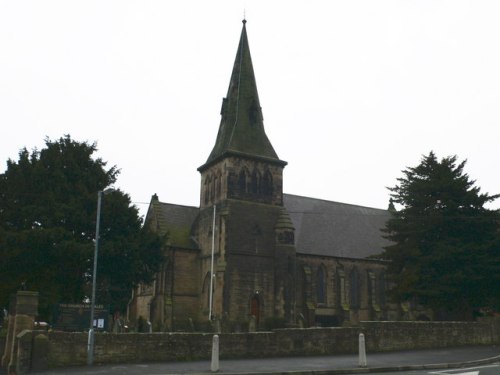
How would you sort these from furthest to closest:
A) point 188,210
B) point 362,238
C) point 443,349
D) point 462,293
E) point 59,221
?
point 362,238
point 188,210
point 462,293
point 59,221
point 443,349

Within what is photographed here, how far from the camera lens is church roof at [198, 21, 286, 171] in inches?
1789

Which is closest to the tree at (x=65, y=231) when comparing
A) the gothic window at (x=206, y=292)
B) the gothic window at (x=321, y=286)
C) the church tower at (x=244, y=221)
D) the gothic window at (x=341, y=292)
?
the church tower at (x=244, y=221)

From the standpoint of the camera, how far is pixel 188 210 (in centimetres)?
5041

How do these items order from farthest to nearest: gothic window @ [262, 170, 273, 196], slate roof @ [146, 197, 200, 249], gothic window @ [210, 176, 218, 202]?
slate roof @ [146, 197, 200, 249]
gothic window @ [210, 176, 218, 202]
gothic window @ [262, 170, 273, 196]

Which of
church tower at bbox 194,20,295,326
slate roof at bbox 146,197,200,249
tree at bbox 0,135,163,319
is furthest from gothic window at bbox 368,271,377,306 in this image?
tree at bbox 0,135,163,319

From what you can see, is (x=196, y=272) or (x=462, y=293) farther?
(x=196, y=272)

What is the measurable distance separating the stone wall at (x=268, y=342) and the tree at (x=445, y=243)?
535 centimetres

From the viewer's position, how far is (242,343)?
21.4 meters

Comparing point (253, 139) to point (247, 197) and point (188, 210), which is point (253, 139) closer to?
point (247, 197)

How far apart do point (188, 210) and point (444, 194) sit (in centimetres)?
2386

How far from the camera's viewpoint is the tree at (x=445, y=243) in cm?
3291

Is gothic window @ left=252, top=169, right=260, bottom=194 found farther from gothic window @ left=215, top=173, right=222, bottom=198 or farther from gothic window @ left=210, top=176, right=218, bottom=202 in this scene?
gothic window @ left=210, top=176, right=218, bottom=202

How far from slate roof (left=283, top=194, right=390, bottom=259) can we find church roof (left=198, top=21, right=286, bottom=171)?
24.9ft

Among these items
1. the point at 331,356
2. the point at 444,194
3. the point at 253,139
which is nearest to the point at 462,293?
the point at 444,194
